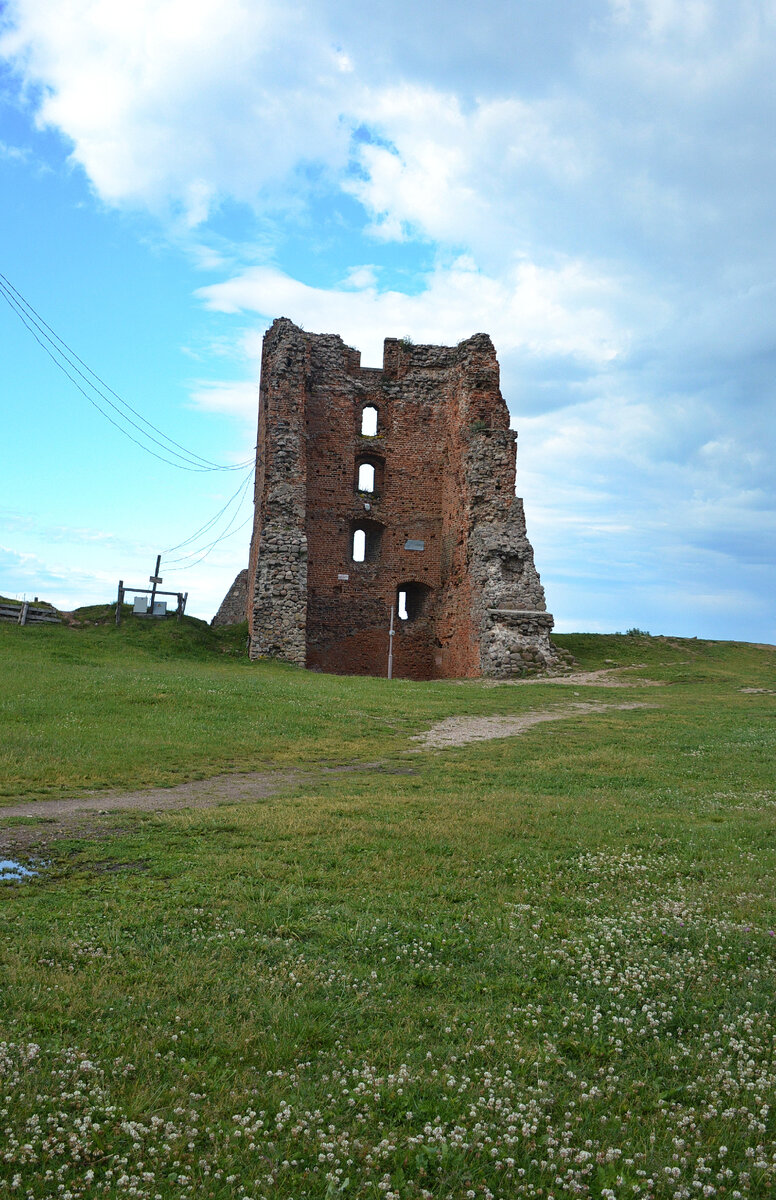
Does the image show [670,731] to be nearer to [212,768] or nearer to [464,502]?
[212,768]

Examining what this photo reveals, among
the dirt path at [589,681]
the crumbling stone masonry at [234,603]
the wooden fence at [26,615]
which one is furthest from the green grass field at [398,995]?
the crumbling stone masonry at [234,603]

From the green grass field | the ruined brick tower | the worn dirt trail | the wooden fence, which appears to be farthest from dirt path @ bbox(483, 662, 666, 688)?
the wooden fence

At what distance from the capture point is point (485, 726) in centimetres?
1536

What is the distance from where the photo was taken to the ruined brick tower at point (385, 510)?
2722 centimetres

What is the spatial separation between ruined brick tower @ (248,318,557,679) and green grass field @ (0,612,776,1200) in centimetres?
1728

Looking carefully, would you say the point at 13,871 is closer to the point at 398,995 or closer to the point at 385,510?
the point at 398,995

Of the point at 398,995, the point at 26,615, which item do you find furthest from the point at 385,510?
the point at 398,995

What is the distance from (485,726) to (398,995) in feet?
36.9

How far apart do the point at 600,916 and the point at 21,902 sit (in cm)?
393

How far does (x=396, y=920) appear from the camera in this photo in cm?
525

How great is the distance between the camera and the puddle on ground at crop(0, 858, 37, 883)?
19.7 ft

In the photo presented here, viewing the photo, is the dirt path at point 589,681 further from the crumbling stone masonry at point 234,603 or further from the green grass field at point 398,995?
the crumbling stone masonry at point 234,603

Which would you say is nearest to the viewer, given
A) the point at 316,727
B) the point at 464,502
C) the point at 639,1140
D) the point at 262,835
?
the point at 639,1140

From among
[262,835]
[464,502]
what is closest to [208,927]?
[262,835]
